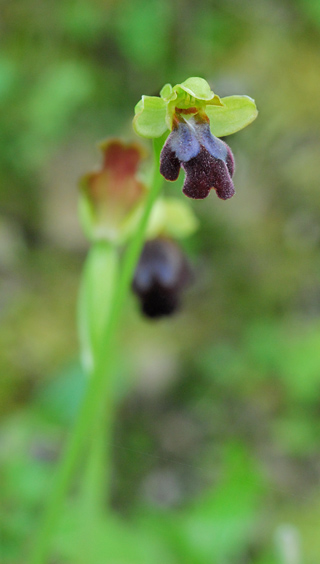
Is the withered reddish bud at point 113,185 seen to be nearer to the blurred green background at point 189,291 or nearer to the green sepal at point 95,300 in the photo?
the green sepal at point 95,300

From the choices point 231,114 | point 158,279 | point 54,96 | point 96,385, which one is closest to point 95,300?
point 96,385

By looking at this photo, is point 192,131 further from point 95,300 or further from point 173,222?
point 173,222

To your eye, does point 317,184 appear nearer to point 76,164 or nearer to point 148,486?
point 76,164

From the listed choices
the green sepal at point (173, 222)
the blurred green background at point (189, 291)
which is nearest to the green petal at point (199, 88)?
the green sepal at point (173, 222)

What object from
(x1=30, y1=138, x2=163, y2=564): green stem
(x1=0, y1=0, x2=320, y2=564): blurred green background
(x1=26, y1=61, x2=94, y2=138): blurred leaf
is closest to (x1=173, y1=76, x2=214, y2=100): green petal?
(x1=30, y1=138, x2=163, y2=564): green stem

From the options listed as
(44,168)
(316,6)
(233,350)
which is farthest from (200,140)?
(316,6)
